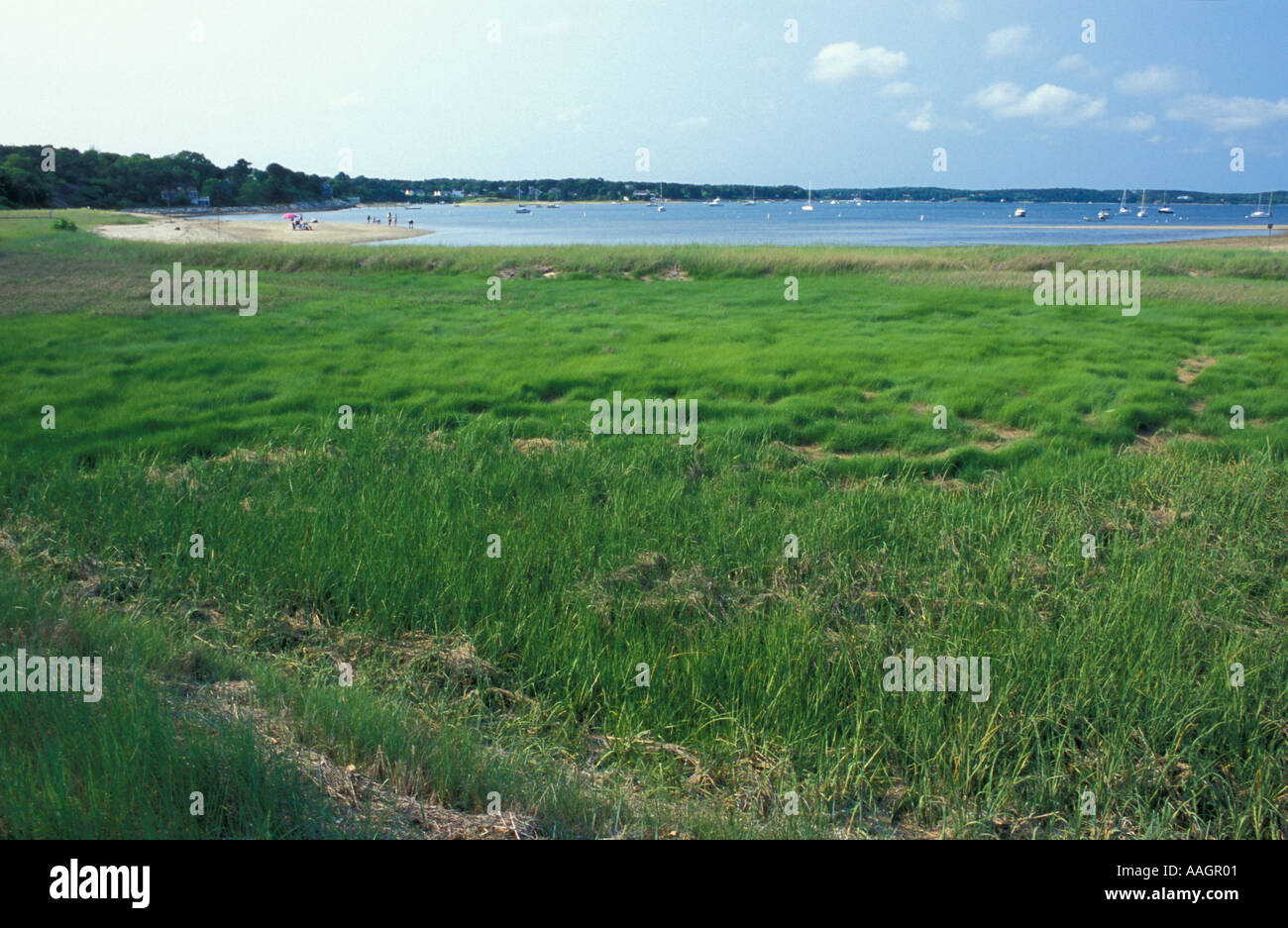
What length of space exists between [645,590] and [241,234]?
216 feet

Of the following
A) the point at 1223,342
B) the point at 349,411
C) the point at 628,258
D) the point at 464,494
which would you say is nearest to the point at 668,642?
the point at 464,494

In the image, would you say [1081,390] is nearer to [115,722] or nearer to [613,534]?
[613,534]

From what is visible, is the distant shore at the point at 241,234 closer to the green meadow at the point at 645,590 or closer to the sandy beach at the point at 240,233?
the sandy beach at the point at 240,233

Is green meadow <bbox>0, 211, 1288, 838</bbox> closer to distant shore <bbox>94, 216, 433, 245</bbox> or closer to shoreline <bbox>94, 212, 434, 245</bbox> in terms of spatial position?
distant shore <bbox>94, 216, 433, 245</bbox>

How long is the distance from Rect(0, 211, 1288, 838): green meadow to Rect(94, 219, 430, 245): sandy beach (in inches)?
1485

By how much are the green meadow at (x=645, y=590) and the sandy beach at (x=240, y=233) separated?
124 ft

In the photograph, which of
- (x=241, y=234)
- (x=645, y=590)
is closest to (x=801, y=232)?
(x=241, y=234)

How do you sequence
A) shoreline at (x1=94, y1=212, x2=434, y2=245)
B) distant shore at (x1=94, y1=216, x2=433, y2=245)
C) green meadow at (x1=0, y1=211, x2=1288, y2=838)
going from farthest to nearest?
distant shore at (x1=94, y1=216, x2=433, y2=245)
shoreline at (x1=94, y1=212, x2=434, y2=245)
green meadow at (x1=0, y1=211, x2=1288, y2=838)

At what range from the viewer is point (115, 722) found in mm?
4359

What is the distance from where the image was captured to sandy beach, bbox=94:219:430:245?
50.8 metres

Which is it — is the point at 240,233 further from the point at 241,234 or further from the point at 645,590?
the point at 645,590

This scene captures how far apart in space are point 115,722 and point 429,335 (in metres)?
15.7

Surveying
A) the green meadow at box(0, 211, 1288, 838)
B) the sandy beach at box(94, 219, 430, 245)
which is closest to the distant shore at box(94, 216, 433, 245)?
the sandy beach at box(94, 219, 430, 245)

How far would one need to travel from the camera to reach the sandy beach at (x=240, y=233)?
50.8 meters
